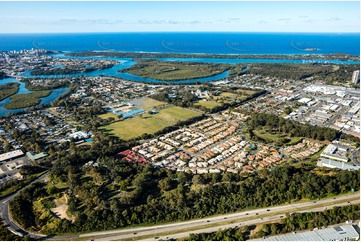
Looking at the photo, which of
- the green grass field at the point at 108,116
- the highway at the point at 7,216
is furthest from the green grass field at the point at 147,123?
the highway at the point at 7,216

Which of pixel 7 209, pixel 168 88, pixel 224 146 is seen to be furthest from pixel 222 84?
pixel 7 209

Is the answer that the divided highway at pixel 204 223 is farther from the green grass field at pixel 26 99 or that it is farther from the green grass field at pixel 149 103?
the green grass field at pixel 26 99

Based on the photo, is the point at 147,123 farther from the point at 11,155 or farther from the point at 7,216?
the point at 7,216

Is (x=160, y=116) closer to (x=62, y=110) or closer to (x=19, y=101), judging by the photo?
(x=62, y=110)

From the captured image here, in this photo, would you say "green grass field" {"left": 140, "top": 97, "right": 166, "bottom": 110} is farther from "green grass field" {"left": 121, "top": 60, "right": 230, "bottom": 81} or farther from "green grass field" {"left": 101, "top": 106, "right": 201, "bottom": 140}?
"green grass field" {"left": 121, "top": 60, "right": 230, "bottom": 81}

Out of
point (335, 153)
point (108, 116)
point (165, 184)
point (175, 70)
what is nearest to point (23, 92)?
point (108, 116)

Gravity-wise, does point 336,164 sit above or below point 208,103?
below

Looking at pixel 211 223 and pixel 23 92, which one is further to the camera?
pixel 23 92
